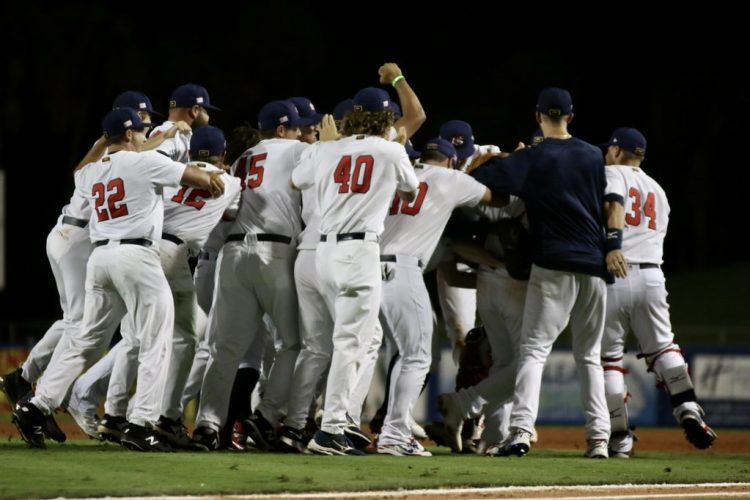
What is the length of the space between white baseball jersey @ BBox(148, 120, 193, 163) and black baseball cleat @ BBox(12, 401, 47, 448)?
6.57 feet

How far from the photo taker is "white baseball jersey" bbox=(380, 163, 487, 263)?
8820 mm

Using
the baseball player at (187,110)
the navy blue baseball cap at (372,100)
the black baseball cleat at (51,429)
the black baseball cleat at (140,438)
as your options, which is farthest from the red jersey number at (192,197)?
the black baseball cleat at (51,429)

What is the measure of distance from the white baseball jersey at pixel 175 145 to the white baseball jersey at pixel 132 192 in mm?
780

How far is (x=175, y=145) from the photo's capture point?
9250mm

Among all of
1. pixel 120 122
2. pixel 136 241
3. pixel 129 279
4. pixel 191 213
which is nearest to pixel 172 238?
pixel 191 213

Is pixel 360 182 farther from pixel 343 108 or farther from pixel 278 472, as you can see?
pixel 278 472

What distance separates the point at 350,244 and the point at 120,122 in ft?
5.66

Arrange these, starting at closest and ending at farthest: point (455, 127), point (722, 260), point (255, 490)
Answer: point (255, 490)
point (455, 127)
point (722, 260)

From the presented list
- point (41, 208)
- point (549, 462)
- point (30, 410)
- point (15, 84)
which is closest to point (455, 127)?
point (549, 462)

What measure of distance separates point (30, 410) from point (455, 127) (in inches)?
157

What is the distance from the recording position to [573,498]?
6633 millimetres

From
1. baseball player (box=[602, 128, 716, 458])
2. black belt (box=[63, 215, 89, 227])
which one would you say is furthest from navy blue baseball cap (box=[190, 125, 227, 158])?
baseball player (box=[602, 128, 716, 458])

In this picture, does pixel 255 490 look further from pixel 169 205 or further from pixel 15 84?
pixel 15 84

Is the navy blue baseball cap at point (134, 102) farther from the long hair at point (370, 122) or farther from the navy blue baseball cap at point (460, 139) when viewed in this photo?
the navy blue baseball cap at point (460, 139)
